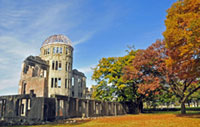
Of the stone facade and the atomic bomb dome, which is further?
the atomic bomb dome

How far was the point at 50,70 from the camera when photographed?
130ft

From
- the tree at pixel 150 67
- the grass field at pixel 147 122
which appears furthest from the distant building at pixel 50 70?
the grass field at pixel 147 122

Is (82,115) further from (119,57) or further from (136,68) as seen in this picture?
(119,57)

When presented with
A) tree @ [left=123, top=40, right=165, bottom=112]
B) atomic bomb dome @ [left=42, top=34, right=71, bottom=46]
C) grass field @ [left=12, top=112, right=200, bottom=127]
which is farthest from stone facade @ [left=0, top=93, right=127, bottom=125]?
atomic bomb dome @ [left=42, top=34, right=71, bottom=46]

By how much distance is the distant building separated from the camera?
36.9 m

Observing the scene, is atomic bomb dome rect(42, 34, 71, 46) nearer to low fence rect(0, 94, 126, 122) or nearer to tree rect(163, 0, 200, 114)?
low fence rect(0, 94, 126, 122)

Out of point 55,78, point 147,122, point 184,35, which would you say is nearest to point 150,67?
point 184,35

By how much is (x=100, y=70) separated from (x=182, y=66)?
1971 cm

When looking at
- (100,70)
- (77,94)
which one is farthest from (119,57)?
(77,94)

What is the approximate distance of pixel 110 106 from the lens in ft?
110

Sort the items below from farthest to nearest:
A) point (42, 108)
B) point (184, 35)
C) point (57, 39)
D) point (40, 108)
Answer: point (57, 39) → point (40, 108) → point (42, 108) → point (184, 35)

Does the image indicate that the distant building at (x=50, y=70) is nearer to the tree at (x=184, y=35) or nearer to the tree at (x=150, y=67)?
the tree at (x=150, y=67)

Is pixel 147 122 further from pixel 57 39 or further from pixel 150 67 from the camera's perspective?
pixel 57 39

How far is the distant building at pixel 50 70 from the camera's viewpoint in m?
36.9
